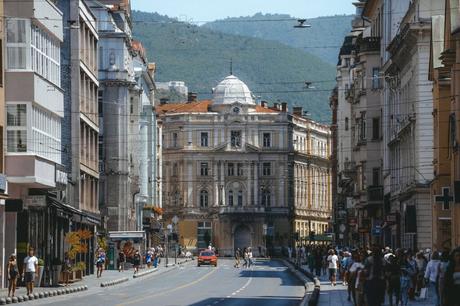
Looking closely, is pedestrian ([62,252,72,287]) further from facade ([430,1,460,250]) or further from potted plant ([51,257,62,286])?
facade ([430,1,460,250])

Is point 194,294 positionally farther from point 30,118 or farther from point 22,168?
point 30,118

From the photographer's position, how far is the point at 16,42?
2569 inches

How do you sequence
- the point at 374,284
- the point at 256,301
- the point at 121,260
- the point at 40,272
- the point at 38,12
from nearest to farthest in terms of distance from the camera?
the point at 374,284
the point at 256,301
the point at 38,12
the point at 40,272
the point at 121,260

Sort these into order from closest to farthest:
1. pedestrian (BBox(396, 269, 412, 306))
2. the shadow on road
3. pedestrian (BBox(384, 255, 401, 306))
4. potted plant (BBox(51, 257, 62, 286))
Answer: pedestrian (BBox(384, 255, 401, 306))
pedestrian (BBox(396, 269, 412, 306))
the shadow on road
potted plant (BBox(51, 257, 62, 286))

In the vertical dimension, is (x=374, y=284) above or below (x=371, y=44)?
below

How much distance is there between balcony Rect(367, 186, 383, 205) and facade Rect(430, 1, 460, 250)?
95.2 ft

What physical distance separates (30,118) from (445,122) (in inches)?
659

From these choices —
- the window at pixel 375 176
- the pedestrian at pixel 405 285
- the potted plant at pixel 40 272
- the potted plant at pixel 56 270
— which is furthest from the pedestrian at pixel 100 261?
the pedestrian at pixel 405 285

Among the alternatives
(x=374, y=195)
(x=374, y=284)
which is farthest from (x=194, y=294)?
(x=374, y=195)

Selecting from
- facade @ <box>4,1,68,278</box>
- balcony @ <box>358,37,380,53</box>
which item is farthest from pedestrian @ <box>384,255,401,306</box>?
balcony @ <box>358,37,380,53</box>

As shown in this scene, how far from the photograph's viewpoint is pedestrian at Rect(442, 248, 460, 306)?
32094mm

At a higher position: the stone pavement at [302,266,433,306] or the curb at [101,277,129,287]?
the stone pavement at [302,266,433,306]

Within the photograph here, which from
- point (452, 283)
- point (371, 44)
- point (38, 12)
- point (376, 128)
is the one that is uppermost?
point (371, 44)

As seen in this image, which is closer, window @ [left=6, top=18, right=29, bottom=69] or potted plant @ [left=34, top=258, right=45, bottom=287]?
window @ [left=6, top=18, right=29, bottom=69]
